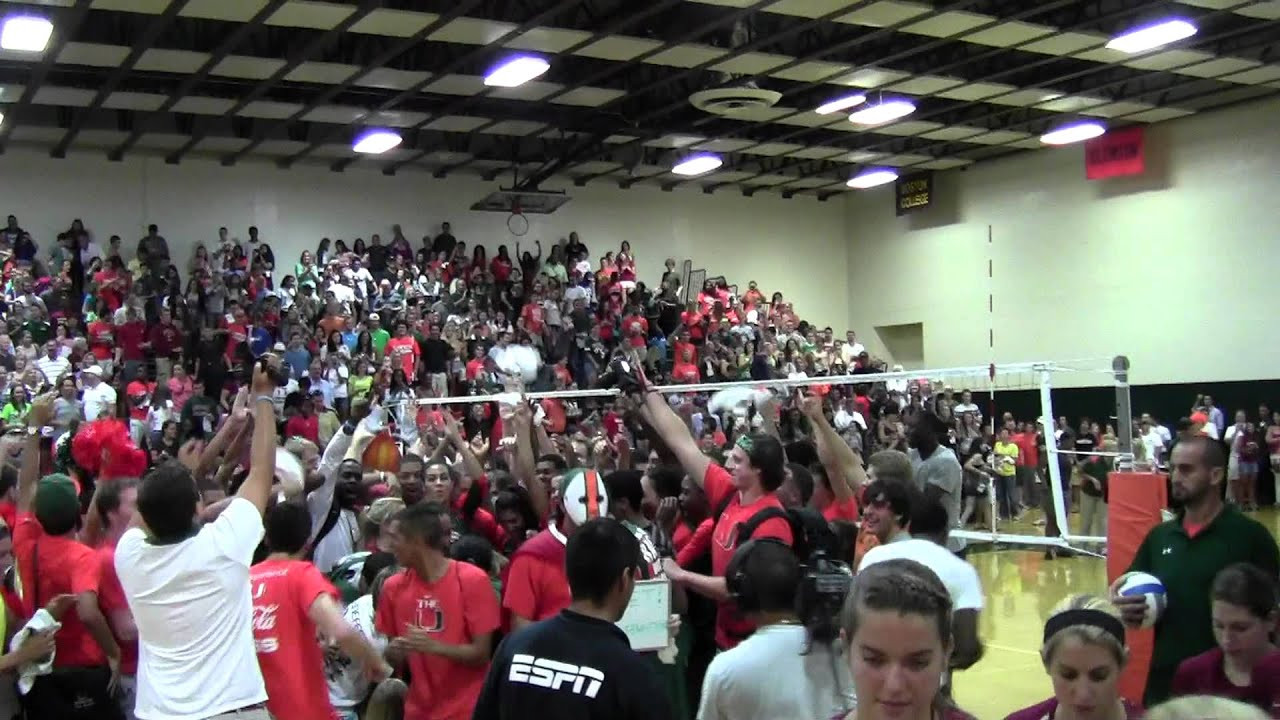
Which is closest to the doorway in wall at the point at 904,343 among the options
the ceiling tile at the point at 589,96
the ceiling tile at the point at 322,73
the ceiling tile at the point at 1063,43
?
the ceiling tile at the point at 1063,43

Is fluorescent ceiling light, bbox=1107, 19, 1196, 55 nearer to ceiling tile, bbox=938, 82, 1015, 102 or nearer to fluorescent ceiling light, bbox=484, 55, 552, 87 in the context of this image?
ceiling tile, bbox=938, 82, 1015, 102

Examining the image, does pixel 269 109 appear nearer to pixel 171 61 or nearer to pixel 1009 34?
pixel 171 61

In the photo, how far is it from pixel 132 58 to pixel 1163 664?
15.9 meters

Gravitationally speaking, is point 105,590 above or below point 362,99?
below

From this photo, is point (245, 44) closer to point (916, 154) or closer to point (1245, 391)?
point (916, 154)

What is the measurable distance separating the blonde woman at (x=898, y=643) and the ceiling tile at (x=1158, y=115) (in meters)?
23.0

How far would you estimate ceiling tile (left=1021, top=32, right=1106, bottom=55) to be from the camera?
17203 millimetres

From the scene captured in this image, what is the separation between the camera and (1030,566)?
591 inches

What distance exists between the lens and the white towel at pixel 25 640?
4.48 meters

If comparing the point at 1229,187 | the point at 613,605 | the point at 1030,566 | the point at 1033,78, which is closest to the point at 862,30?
the point at 1033,78

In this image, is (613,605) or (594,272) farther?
(594,272)

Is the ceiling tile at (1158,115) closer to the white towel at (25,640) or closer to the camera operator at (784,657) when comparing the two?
the camera operator at (784,657)

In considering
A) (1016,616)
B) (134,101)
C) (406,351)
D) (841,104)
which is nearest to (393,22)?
(406,351)

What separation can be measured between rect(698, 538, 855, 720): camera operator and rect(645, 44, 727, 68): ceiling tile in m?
14.5
